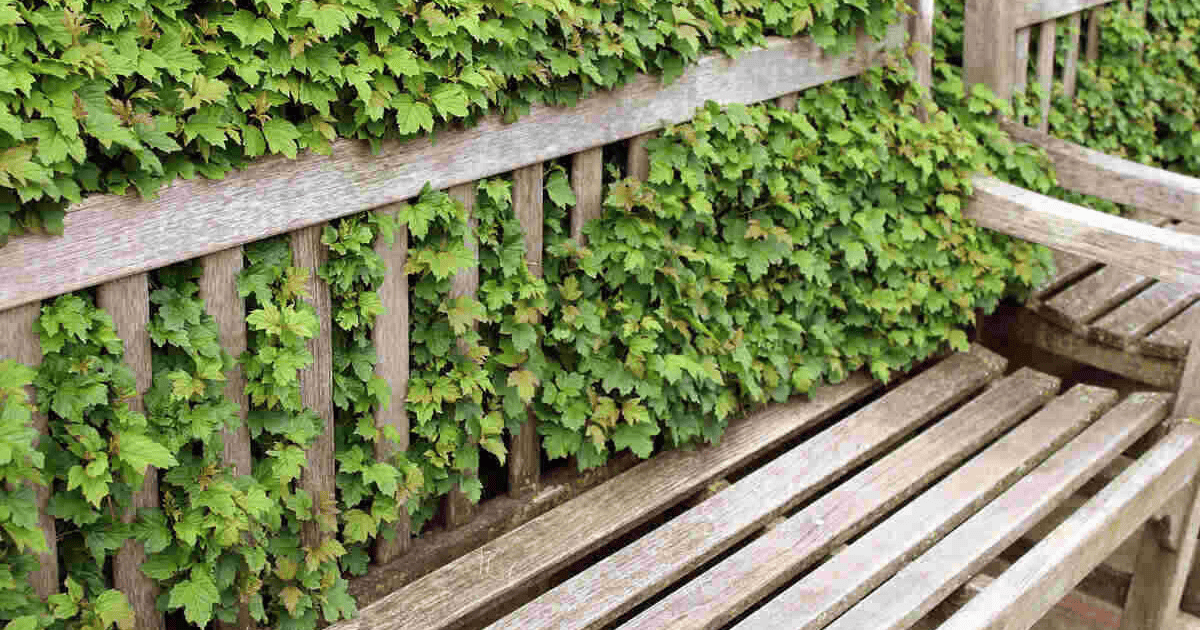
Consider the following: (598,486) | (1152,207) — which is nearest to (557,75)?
(598,486)

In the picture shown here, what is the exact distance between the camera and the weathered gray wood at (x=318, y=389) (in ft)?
8.89

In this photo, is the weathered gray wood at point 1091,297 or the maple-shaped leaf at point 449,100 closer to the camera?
the maple-shaped leaf at point 449,100

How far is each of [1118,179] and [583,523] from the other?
2218 mm

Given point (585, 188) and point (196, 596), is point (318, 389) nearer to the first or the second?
point (196, 596)

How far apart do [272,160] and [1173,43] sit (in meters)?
4.27

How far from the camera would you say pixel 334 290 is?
277cm

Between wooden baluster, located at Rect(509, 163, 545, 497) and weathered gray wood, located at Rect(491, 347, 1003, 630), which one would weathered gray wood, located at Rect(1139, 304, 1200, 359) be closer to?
weathered gray wood, located at Rect(491, 347, 1003, 630)

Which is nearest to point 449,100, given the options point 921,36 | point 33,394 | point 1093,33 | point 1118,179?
point 33,394

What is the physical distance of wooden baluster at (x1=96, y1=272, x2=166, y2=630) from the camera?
7.93 feet

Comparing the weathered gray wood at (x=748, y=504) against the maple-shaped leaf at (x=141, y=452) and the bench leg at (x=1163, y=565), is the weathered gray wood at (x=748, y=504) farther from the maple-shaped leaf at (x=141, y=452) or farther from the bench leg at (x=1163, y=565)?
the maple-shaped leaf at (x=141, y=452)

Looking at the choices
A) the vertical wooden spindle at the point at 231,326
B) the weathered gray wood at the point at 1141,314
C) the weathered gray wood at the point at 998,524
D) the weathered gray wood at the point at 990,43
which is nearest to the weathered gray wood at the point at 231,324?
the vertical wooden spindle at the point at 231,326

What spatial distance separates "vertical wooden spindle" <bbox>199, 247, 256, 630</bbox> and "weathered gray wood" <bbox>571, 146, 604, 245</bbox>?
3.07 feet

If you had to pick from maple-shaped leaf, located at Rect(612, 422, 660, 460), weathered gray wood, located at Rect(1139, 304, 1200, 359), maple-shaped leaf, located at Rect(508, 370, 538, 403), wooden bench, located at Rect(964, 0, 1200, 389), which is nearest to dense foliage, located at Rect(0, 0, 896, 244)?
maple-shaped leaf, located at Rect(508, 370, 538, 403)

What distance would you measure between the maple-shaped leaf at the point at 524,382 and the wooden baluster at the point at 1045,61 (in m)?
2.52
